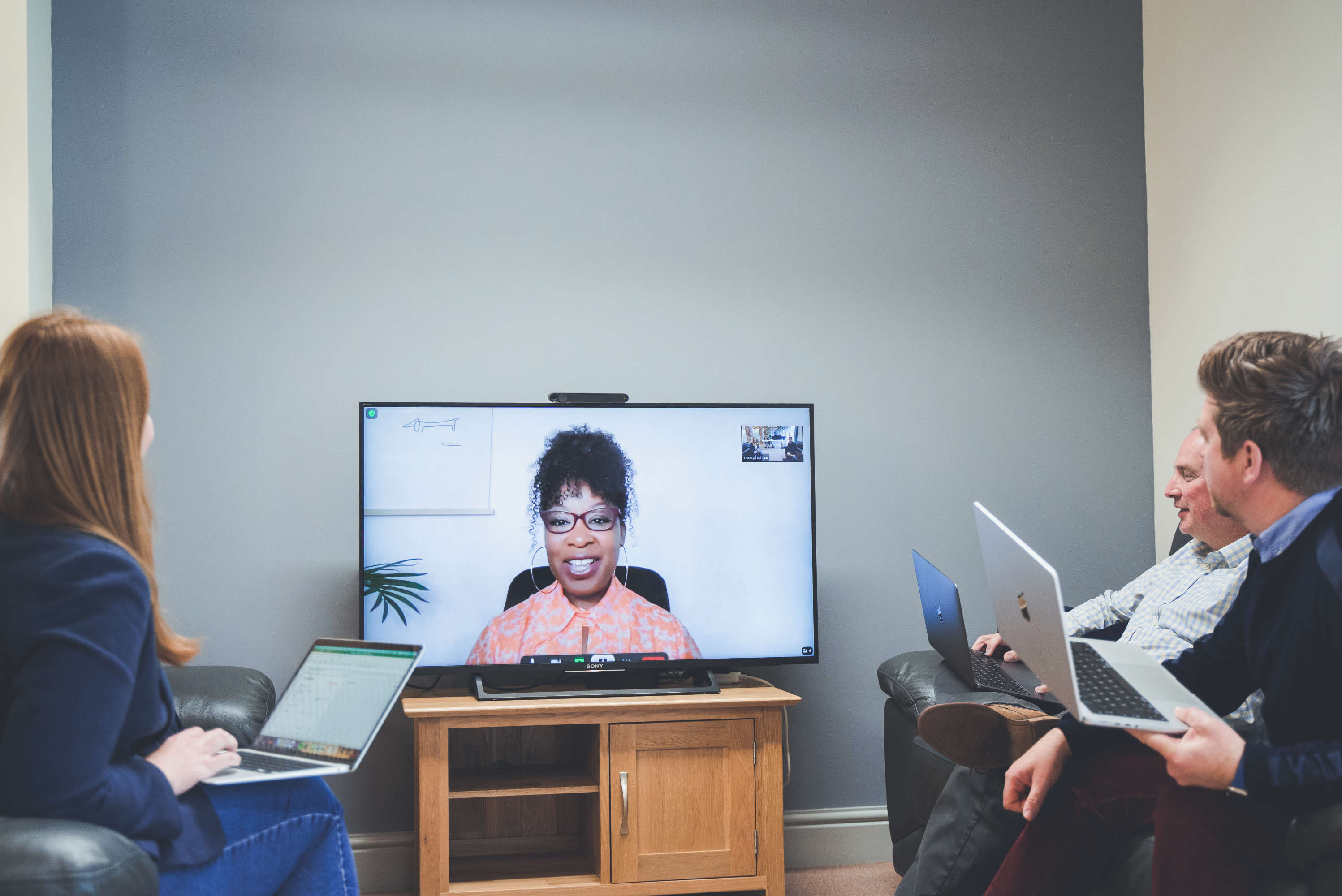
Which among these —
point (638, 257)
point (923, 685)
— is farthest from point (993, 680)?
point (638, 257)

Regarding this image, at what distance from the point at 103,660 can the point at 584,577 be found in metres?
1.57

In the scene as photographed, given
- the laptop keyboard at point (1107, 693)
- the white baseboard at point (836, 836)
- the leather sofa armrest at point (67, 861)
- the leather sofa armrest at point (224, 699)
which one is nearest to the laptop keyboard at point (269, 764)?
the leather sofa armrest at point (67, 861)

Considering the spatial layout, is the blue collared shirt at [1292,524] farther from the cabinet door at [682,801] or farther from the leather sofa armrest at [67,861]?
the leather sofa armrest at [67,861]

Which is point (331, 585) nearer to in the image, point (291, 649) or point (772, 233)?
point (291, 649)

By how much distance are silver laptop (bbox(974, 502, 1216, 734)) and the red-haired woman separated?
3.32 ft

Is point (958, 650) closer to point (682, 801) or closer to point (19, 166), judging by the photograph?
point (682, 801)

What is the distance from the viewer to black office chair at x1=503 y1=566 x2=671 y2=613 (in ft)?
8.47

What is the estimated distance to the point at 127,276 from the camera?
271 centimetres

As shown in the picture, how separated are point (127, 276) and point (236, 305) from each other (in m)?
0.29

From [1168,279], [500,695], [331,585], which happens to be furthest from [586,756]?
[1168,279]

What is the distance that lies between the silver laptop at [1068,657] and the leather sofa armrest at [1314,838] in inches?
6.9

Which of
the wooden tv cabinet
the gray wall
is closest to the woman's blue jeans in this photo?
the wooden tv cabinet

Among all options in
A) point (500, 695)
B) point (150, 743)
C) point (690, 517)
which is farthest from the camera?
point (690, 517)

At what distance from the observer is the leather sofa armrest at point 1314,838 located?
1242 millimetres
